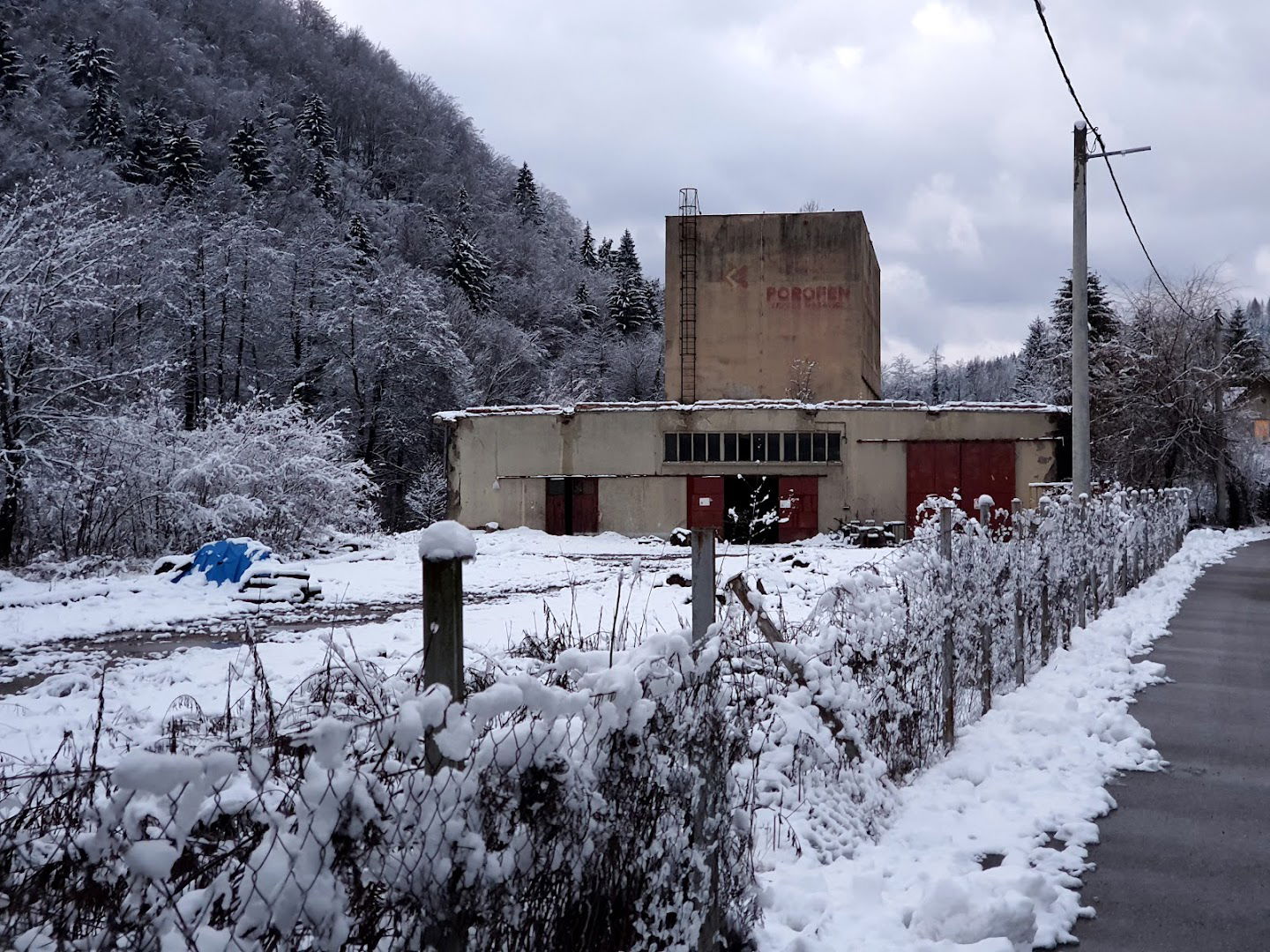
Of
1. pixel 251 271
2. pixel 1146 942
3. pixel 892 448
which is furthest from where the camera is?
pixel 251 271

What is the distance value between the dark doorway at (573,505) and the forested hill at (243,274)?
7.36m

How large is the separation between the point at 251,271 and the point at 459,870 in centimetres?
4923

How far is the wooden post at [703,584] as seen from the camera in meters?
4.39

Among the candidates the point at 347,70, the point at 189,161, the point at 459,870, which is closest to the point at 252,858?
the point at 459,870

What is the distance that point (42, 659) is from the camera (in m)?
10.8

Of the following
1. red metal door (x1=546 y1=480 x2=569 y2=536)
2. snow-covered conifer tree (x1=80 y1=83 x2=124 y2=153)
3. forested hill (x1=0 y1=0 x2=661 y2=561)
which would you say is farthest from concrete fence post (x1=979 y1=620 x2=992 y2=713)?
snow-covered conifer tree (x1=80 y1=83 x2=124 y2=153)

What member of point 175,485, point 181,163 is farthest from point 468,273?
point 175,485

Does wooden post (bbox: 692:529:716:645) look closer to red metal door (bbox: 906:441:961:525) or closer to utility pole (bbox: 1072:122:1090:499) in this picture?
utility pole (bbox: 1072:122:1090:499)

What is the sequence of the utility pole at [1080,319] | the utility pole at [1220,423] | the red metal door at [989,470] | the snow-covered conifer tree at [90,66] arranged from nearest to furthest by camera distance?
the utility pole at [1080,319] → the red metal door at [989,470] → the utility pole at [1220,423] → the snow-covered conifer tree at [90,66]

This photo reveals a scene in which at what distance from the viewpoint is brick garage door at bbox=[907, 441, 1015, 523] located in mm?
31547

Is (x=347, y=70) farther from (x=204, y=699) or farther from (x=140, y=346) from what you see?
(x=204, y=699)

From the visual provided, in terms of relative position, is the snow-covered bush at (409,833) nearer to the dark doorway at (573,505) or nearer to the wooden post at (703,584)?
the wooden post at (703,584)

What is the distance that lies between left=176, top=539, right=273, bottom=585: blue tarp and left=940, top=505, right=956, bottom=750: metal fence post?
13.2m

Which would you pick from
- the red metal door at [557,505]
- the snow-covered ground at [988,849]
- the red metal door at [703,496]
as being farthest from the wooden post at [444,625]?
the red metal door at [557,505]
